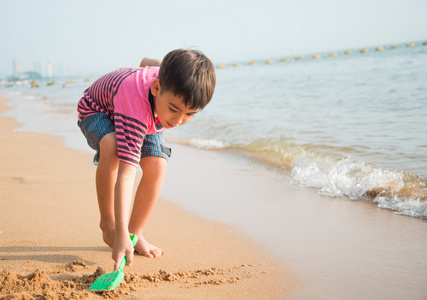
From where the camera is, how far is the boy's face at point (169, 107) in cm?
177

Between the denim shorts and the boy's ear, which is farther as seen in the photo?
the denim shorts

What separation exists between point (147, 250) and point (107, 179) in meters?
0.43

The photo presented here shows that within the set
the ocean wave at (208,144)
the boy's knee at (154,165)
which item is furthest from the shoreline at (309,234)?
the ocean wave at (208,144)

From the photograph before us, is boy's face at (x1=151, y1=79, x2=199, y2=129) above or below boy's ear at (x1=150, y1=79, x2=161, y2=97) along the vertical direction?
below

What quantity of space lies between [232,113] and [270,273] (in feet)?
21.1

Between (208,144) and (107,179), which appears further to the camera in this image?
(208,144)

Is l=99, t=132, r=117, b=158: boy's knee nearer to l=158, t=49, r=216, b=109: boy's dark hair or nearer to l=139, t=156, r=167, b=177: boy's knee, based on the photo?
l=139, t=156, r=167, b=177: boy's knee

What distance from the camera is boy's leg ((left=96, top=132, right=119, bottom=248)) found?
6.28ft

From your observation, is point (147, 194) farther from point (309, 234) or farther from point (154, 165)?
point (309, 234)

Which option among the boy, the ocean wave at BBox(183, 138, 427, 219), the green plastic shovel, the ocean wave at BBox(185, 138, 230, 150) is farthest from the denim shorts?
the ocean wave at BBox(185, 138, 230, 150)

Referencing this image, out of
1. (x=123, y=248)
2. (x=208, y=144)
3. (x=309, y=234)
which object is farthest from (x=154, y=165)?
(x=208, y=144)

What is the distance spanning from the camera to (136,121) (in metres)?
1.83

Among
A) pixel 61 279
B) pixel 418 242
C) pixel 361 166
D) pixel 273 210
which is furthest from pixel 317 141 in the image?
pixel 61 279

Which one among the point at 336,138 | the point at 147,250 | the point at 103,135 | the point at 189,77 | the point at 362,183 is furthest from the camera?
the point at 336,138
